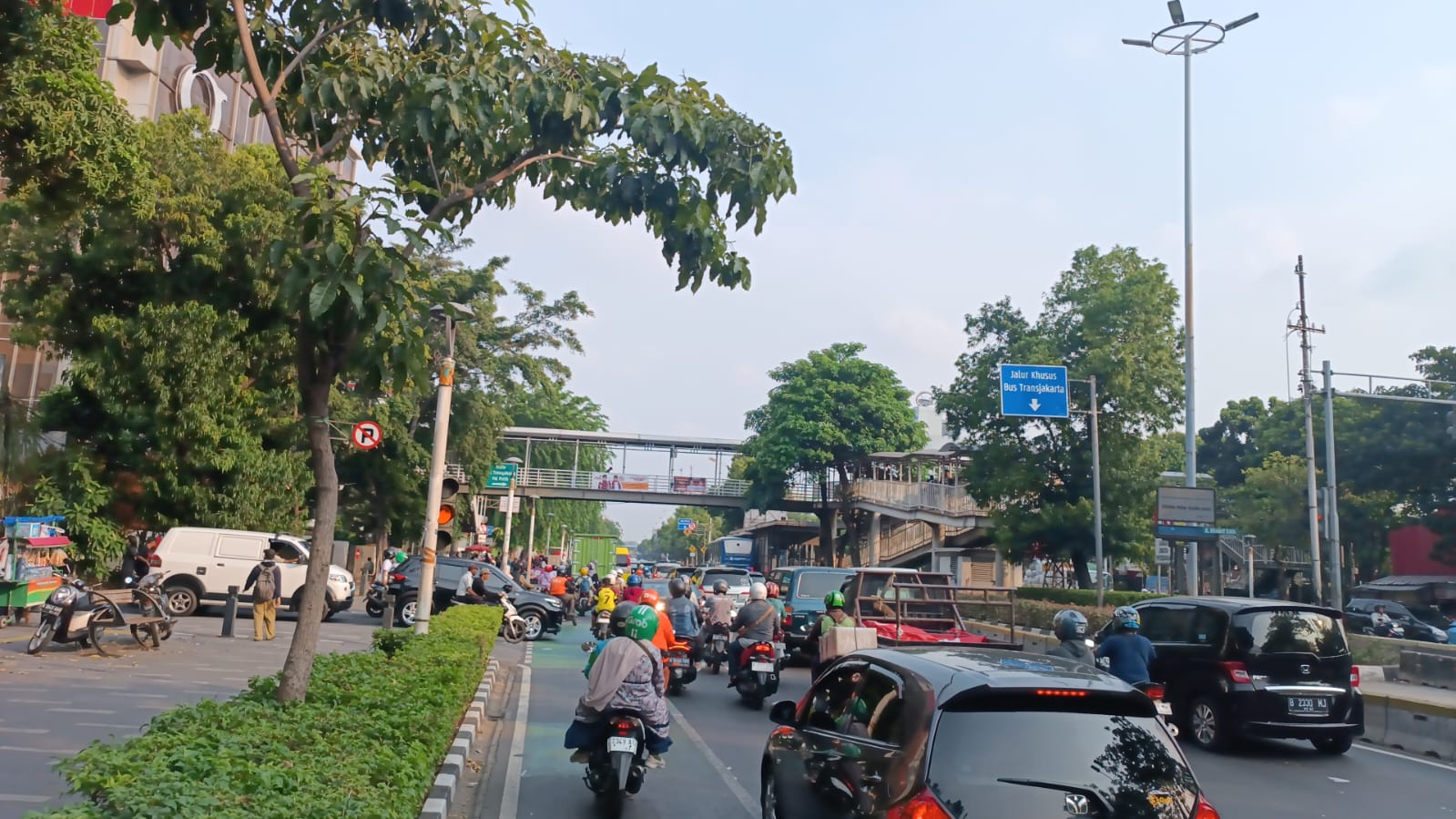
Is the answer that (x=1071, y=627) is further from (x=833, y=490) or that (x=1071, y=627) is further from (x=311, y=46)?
(x=833, y=490)

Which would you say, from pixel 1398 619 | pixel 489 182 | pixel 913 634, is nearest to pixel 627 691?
pixel 489 182

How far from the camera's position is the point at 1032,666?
554cm

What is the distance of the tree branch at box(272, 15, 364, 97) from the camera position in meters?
8.10

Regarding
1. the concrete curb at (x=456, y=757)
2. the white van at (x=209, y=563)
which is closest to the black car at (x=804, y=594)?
the concrete curb at (x=456, y=757)

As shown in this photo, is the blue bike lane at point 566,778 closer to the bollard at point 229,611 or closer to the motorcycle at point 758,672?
the motorcycle at point 758,672

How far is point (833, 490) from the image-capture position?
59188 millimetres

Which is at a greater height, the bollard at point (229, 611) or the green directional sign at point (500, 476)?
the green directional sign at point (500, 476)

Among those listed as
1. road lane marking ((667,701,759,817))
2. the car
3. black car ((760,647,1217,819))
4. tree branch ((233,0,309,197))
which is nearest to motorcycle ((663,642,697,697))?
road lane marking ((667,701,759,817))

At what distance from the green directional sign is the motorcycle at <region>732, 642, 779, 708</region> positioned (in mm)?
25119

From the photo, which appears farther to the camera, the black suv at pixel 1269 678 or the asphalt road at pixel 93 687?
the black suv at pixel 1269 678

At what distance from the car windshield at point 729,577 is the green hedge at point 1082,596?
288 inches

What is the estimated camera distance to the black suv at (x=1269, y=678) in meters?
11.9

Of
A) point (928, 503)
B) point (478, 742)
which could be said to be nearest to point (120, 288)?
point (478, 742)

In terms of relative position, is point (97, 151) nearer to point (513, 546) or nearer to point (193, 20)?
point (193, 20)
